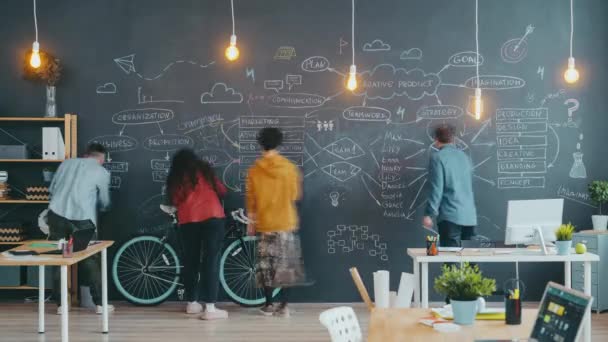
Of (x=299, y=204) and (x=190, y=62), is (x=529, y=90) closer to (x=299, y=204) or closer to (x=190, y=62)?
(x=299, y=204)

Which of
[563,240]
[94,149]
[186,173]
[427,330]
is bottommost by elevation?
[427,330]

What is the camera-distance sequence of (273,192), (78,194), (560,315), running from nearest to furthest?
(560,315) < (273,192) < (78,194)

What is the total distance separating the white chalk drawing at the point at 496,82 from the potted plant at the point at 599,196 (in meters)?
1.26

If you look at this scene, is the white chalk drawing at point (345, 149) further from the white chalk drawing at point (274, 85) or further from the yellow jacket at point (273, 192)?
the yellow jacket at point (273, 192)

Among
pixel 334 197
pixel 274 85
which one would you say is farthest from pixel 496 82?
pixel 274 85

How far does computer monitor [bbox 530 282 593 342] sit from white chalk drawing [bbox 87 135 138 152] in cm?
574

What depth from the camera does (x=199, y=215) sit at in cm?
709

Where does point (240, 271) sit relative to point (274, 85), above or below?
below

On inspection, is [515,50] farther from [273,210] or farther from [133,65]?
[133,65]

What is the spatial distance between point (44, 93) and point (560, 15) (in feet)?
18.0

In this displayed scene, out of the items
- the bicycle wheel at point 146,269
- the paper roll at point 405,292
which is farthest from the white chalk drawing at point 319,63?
the paper roll at point 405,292

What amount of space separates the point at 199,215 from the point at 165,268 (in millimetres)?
1086

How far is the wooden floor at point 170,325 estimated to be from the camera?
6359mm

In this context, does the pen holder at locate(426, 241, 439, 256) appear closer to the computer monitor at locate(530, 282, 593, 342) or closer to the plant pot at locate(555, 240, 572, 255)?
the plant pot at locate(555, 240, 572, 255)
